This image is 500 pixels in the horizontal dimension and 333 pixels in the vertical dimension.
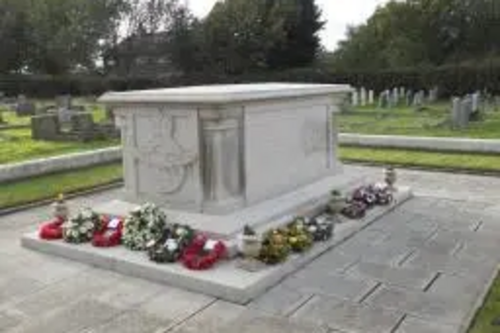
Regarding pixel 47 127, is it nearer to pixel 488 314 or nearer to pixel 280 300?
pixel 280 300

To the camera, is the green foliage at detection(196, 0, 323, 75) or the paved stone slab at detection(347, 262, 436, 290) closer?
the paved stone slab at detection(347, 262, 436, 290)

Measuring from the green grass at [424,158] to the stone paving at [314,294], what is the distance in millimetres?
4745

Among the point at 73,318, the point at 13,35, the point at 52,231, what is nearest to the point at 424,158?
the point at 52,231

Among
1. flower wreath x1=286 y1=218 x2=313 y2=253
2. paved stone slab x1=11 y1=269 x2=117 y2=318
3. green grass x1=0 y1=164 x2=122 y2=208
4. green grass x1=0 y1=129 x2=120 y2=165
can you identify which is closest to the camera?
paved stone slab x1=11 y1=269 x2=117 y2=318

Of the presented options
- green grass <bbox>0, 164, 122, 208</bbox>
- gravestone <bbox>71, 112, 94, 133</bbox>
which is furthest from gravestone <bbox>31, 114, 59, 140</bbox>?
green grass <bbox>0, 164, 122, 208</bbox>

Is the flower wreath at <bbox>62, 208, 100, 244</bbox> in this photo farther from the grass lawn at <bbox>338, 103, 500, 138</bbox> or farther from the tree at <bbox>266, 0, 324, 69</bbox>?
the tree at <bbox>266, 0, 324, 69</bbox>

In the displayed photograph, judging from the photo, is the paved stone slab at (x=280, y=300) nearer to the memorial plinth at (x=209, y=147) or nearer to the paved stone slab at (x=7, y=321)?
the memorial plinth at (x=209, y=147)

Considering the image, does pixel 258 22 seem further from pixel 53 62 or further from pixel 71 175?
pixel 71 175

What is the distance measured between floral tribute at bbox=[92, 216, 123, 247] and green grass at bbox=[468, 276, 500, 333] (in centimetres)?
442

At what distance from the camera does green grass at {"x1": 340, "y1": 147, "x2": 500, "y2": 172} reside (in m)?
13.0

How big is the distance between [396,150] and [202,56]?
29073mm

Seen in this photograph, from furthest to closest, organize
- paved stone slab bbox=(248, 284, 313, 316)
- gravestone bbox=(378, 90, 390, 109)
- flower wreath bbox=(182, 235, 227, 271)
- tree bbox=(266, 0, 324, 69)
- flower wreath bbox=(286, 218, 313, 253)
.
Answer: tree bbox=(266, 0, 324, 69), gravestone bbox=(378, 90, 390, 109), flower wreath bbox=(286, 218, 313, 253), flower wreath bbox=(182, 235, 227, 271), paved stone slab bbox=(248, 284, 313, 316)

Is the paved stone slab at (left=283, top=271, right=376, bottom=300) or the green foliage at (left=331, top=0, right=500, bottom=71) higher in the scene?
the green foliage at (left=331, top=0, right=500, bottom=71)

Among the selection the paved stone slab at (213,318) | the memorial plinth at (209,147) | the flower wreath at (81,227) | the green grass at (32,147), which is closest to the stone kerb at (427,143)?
the memorial plinth at (209,147)
